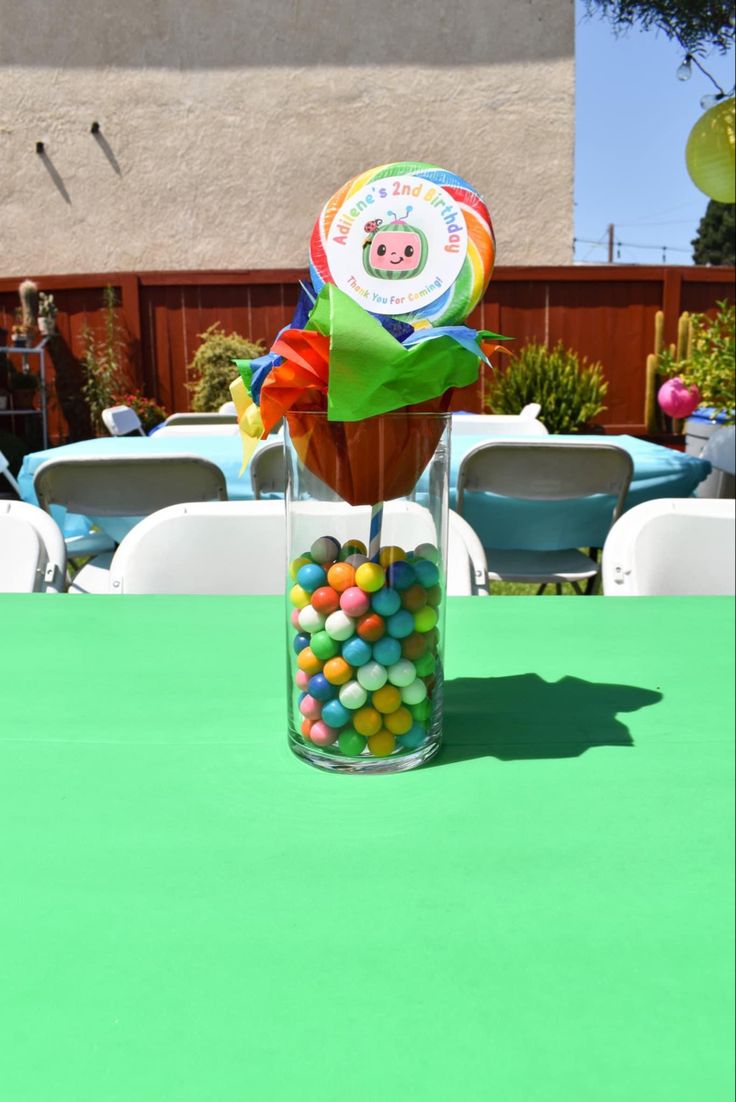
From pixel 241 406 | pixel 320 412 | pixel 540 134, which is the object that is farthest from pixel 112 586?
pixel 540 134

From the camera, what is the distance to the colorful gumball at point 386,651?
59 cm

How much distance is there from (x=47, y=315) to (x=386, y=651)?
7.73 metres

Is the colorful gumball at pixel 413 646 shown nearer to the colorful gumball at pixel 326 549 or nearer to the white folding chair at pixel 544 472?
the colorful gumball at pixel 326 549

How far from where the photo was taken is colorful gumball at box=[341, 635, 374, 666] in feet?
1.92

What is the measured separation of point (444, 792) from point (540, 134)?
31.2 ft

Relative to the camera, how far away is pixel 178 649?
866mm

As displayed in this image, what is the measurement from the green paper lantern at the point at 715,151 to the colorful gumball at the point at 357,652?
444cm

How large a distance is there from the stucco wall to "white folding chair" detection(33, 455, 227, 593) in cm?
347

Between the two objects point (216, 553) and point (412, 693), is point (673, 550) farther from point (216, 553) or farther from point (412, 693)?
point (412, 693)

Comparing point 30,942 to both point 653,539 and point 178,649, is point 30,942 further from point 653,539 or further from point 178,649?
point 653,539

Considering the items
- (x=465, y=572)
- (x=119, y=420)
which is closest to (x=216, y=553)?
(x=465, y=572)

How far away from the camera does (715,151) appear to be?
432 cm

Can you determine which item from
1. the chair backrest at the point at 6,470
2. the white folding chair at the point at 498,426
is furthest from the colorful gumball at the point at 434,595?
the white folding chair at the point at 498,426

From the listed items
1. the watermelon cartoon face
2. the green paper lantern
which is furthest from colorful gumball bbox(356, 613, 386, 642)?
the green paper lantern
